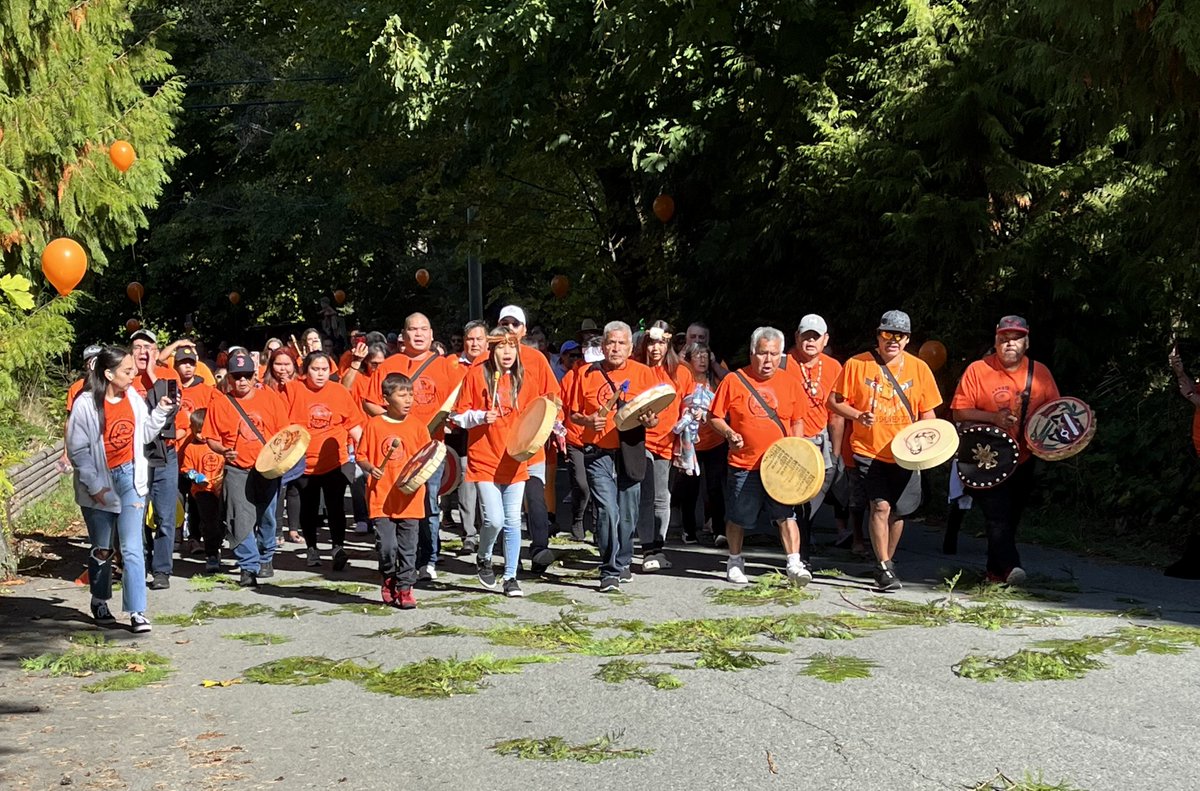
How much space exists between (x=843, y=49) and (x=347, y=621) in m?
10.5

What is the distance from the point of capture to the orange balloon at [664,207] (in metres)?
22.2

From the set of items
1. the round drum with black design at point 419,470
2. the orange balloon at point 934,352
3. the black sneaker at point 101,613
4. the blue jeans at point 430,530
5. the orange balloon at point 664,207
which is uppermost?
the orange balloon at point 664,207

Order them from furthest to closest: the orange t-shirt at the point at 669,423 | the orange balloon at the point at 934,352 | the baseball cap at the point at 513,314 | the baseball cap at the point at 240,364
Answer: the orange balloon at the point at 934,352 < the baseball cap at the point at 513,314 < the orange t-shirt at the point at 669,423 < the baseball cap at the point at 240,364

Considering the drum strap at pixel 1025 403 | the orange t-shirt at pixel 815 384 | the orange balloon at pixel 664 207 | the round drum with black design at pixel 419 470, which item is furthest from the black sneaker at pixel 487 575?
the orange balloon at pixel 664 207

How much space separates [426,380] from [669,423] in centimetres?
205

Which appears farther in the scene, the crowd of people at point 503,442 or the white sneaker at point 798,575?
the white sneaker at point 798,575

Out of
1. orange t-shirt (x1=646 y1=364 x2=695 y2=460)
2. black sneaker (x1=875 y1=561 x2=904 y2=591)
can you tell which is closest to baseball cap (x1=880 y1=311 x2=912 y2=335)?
black sneaker (x1=875 y1=561 x2=904 y2=591)

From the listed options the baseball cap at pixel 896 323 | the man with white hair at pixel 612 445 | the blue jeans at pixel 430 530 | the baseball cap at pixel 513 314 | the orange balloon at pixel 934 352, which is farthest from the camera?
the orange balloon at pixel 934 352

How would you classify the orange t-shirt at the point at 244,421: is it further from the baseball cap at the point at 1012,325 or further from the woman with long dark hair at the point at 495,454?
the baseball cap at the point at 1012,325

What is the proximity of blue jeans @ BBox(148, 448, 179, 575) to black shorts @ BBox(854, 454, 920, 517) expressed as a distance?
542 centimetres

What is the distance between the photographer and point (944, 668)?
8.41m

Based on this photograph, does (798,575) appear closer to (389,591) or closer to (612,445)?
(612,445)

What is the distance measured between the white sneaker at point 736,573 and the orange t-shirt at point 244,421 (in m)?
3.89

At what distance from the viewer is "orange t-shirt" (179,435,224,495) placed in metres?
13.6
